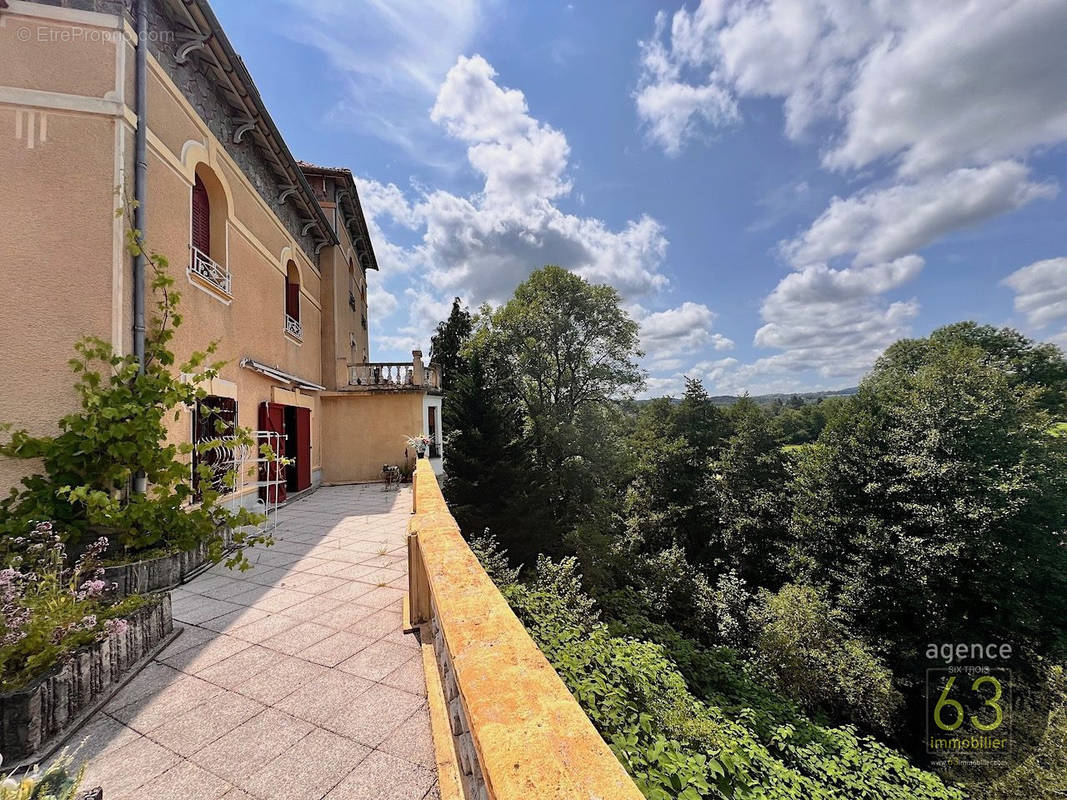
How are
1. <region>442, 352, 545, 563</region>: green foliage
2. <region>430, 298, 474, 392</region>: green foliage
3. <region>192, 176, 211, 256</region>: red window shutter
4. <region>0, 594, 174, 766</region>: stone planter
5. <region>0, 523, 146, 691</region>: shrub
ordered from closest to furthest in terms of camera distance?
<region>0, 594, 174, 766</region>: stone planter
<region>0, 523, 146, 691</region>: shrub
<region>192, 176, 211, 256</region>: red window shutter
<region>442, 352, 545, 563</region>: green foliage
<region>430, 298, 474, 392</region>: green foliage

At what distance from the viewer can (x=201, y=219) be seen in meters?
6.48

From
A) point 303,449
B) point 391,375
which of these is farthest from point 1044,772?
point 391,375

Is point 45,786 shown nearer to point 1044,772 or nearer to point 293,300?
point 293,300

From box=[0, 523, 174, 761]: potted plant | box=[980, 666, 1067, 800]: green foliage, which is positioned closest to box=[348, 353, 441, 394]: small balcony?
box=[0, 523, 174, 761]: potted plant

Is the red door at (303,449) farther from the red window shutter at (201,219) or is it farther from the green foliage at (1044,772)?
the green foliage at (1044,772)

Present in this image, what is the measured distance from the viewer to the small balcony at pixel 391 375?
42.5 ft

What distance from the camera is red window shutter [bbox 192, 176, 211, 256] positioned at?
248 inches

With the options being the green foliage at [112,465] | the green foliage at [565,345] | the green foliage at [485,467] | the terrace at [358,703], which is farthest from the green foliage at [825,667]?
the green foliage at [112,465]

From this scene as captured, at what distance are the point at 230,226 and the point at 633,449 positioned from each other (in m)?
19.8

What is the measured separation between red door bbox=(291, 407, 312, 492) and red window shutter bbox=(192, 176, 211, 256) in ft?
14.4

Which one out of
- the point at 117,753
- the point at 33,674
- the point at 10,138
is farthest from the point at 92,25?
the point at 117,753

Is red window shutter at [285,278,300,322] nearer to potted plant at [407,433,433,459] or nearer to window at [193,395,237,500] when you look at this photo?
window at [193,395,237,500]

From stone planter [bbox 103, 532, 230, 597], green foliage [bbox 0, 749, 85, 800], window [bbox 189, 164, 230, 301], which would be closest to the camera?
green foliage [bbox 0, 749, 85, 800]

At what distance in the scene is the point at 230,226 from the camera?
696 cm
